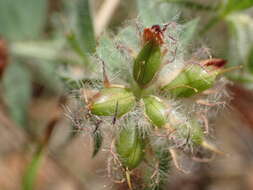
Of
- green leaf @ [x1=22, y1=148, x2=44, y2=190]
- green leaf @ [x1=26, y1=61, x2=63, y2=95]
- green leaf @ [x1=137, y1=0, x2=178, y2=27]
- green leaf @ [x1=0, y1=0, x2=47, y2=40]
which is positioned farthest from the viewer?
green leaf @ [x1=26, y1=61, x2=63, y2=95]

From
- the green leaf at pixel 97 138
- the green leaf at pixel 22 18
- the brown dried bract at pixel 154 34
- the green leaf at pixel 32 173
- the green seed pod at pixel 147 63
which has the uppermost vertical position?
the green leaf at pixel 22 18

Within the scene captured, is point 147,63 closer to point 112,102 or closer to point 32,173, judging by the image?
point 112,102

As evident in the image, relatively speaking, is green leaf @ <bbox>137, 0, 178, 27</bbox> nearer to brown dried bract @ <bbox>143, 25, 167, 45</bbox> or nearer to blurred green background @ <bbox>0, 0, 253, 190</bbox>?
blurred green background @ <bbox>0, 0, 253, 190</bbox>

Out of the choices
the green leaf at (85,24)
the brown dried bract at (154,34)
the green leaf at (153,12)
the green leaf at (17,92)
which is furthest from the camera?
the green leaf at (17,92)

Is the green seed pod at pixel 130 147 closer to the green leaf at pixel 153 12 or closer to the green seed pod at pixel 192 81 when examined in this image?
the green seed pod at pixel 192 81

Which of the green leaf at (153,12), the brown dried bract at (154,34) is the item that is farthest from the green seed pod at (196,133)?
the green leaf at (153,12)

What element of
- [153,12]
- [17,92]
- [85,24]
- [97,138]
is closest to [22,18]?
[17,92]

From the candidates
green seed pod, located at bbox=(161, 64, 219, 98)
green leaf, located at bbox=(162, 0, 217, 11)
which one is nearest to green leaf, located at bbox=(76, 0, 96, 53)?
green leaf, located at bbox=(162, 0, 217, 11)
